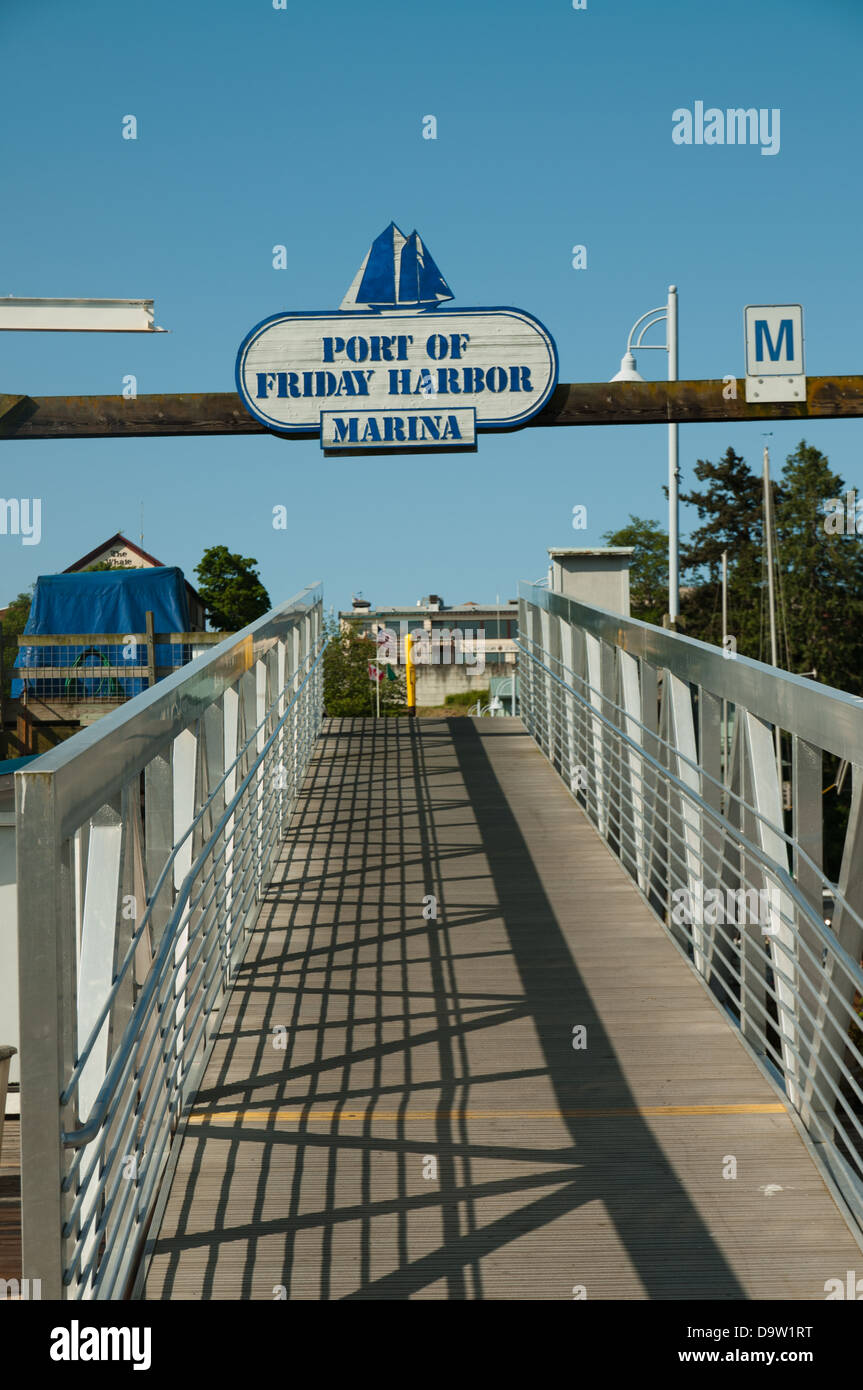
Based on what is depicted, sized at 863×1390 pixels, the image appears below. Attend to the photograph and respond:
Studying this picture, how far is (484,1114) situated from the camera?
4.97m

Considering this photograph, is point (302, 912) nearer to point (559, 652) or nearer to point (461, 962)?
point (461, 962)

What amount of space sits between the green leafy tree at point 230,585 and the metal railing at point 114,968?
5124 cm

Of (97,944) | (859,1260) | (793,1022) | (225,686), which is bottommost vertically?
(859,1260)

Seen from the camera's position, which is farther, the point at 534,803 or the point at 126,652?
the point at 126,652

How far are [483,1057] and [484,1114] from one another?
524mm

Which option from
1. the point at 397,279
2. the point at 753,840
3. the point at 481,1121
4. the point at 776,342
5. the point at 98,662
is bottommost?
the point at 481,1121

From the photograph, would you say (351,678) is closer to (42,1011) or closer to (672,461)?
(672,461)

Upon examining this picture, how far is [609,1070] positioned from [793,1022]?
76cm

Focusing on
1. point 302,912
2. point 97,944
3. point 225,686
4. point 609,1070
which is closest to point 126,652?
point 302,912

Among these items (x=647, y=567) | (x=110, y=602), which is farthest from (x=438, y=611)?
(x=110, y=602)

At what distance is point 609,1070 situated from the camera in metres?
5.34

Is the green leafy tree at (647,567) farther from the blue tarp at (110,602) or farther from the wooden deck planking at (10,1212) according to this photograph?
the wooden deck planking at (10,1212)

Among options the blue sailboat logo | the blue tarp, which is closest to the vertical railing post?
the blue sailboat logo

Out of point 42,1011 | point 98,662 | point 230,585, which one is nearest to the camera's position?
point 42,1011
